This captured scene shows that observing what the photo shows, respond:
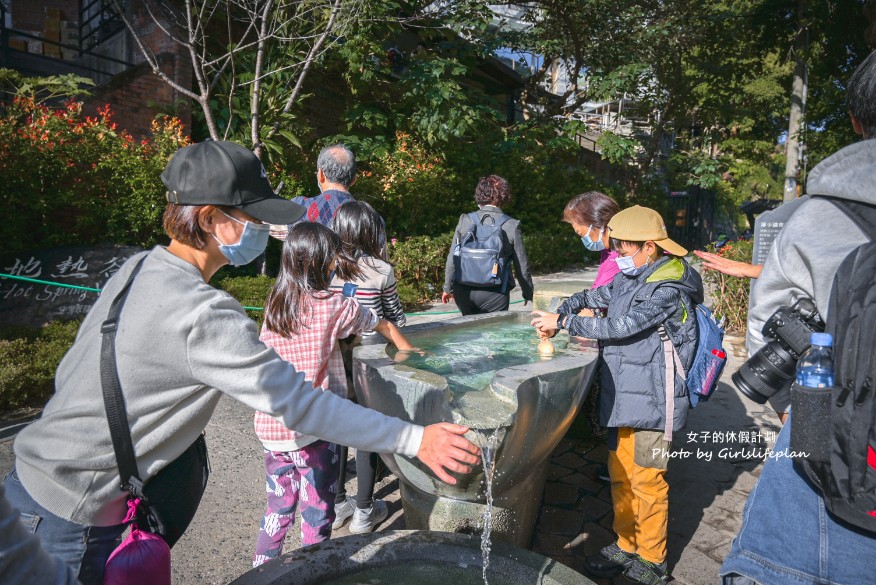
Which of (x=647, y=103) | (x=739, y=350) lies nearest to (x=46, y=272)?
(x=739, y=350)

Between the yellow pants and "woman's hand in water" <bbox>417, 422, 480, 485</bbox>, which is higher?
"woman's hand in water" <bbox>417, 422, 480, 485</bbox>

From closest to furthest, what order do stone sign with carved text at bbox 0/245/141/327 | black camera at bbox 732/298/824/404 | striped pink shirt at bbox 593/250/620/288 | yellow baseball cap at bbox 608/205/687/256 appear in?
black camera at bbox 732/298/824/404, yellow baseball cap at bbox 608/205/687/256, striped pink shirt at bbox 593/250/620/288, stone sign with carved text at bbox 0/245/141/327

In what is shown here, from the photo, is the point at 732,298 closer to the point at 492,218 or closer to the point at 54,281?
the point at 492,218

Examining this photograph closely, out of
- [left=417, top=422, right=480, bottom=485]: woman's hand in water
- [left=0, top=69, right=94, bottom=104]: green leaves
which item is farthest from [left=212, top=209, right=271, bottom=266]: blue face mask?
[left=0, top=69, right=94, bottom=104]: green leaves

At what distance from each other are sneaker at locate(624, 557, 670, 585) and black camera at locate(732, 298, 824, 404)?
1.46 metres

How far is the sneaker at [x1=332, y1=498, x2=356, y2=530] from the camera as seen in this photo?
3.38 meters

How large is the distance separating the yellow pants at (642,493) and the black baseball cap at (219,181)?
198 cm

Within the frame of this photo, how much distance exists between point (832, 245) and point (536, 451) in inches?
57.5

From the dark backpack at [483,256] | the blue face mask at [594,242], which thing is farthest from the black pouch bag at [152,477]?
the dark backpack at [483,256]

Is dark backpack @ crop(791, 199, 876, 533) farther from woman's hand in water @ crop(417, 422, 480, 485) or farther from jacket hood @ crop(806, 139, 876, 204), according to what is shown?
woman's hand in water @ crop(417, 422, 480, 485)

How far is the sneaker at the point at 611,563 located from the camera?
9.54 ft

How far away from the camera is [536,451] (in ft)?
8.48

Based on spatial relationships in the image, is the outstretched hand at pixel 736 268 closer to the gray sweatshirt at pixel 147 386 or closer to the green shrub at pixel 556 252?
the gray sweatshirt at pixel 147 386

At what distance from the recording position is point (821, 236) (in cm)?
150
